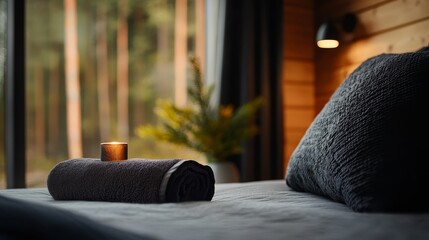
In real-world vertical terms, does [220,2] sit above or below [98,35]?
above

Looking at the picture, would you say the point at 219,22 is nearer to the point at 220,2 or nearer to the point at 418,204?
the point at 220,2

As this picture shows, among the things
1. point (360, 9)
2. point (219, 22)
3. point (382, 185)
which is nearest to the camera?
point (382, 185)

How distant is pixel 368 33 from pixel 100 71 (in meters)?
1.45

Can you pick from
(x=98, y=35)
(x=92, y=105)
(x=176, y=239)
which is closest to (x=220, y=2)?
(x=98, y=35)

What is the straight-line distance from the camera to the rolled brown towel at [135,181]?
1040 millimetres

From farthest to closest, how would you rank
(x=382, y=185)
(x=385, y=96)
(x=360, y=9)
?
1. (x=360, y=9)
2. (x=385, y=96)
3. (x=382, y=185)

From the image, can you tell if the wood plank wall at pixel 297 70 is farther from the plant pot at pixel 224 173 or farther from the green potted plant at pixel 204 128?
the plant pot at pixel 224 173

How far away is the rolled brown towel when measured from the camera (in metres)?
1.04

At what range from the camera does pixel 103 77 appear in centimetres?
262

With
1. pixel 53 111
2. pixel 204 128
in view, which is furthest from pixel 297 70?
pixel 53 111

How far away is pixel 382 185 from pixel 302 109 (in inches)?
80.0

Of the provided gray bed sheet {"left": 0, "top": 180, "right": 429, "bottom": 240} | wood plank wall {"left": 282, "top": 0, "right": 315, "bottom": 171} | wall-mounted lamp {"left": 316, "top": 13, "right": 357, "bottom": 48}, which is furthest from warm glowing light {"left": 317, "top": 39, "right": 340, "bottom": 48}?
gray bed sheet {"left": 0, "top": 180, "right": 429, "bottom": 240}

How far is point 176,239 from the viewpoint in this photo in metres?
0.63

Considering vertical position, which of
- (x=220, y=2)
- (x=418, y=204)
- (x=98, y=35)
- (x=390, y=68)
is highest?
(x=220, y=2)
